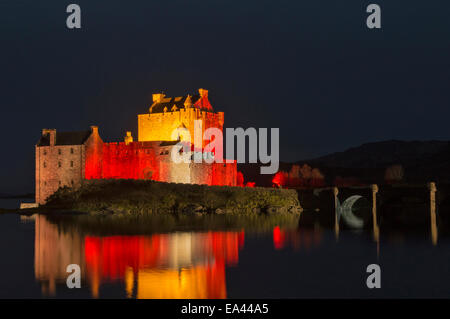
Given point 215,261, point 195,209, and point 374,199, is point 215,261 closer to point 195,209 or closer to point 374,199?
point 195,209

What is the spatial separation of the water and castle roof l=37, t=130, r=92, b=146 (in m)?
18.0

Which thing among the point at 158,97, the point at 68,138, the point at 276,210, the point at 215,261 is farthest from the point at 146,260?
the point at 158,97

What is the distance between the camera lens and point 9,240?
123 ft

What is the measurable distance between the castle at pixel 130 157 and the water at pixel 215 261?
1686cm

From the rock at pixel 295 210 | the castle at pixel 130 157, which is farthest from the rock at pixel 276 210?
the castle at pixel 130 157

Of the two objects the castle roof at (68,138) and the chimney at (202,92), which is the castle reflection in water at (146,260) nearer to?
the castle roof at (68,138)

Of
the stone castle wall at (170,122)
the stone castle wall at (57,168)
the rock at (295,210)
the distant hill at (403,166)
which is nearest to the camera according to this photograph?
the stone castle wall at (57,168)

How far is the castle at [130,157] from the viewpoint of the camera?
6231 centimetres

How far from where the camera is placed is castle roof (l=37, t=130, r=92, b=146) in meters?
62.8

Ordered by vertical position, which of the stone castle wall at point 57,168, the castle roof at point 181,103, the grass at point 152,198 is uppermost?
the castle roof at point 181,103

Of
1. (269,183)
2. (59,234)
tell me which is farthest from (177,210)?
(269,183)

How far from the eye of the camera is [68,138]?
63.1 metres
